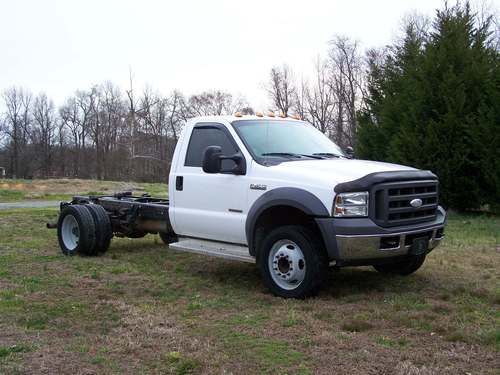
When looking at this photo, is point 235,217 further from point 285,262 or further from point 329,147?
point 329,147

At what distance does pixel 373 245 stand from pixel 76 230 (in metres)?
5.46

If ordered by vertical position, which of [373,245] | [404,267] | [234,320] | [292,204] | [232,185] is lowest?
[234,320]

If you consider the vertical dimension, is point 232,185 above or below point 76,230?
above

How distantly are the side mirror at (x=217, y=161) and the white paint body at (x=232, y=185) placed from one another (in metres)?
0.07

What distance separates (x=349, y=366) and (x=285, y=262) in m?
2.23

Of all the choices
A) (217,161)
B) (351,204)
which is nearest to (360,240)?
(351,204)

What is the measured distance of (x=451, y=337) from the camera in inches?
190

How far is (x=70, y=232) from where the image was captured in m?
9.59

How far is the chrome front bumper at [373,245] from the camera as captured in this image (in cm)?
580

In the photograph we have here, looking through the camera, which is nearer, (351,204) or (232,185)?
(351,204)

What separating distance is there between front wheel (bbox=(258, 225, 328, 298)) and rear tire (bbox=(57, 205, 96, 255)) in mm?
3610

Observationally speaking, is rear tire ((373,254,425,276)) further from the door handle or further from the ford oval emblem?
the door handle

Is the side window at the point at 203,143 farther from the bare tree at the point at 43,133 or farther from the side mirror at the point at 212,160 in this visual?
the bare tree at the point at 43,133

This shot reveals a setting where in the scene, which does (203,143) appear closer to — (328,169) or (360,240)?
(328,169)
